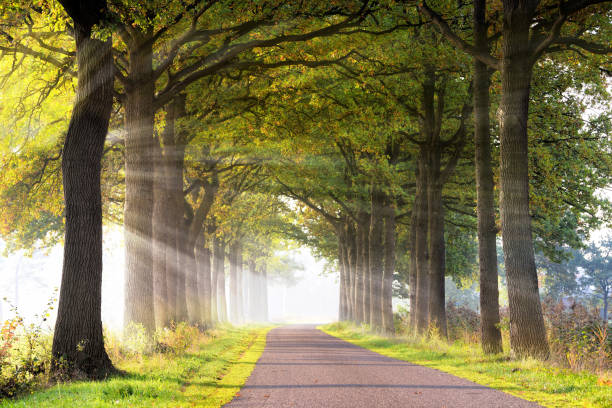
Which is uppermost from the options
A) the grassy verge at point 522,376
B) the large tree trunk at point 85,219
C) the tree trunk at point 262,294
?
the large tree trunk at point 85,219

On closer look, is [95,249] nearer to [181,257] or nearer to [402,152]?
[181,257]

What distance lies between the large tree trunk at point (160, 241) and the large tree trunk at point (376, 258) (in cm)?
1202

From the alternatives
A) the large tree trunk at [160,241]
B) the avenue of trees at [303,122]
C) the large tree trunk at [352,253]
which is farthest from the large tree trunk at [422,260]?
the large tree trunk at [352,253]

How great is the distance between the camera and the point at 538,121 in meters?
18.8

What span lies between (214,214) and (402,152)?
38.7 ft

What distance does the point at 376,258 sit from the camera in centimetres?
2956

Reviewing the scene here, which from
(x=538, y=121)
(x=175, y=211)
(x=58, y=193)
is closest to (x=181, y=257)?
(x=175, y=211)

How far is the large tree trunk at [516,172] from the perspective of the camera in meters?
11.7

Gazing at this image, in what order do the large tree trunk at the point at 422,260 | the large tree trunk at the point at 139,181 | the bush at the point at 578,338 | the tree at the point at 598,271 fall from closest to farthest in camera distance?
1. the bush at the point at 578,338
2. the large tree trunk at the point at 139,181
3. the large tree trunk at the point at 422,260
4. the tree at the point at 598,271

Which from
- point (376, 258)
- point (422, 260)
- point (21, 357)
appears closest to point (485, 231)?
point (422, 260)

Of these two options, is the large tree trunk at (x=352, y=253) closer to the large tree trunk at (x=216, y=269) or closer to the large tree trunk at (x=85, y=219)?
the large tree trunk at (x=216, y=269)

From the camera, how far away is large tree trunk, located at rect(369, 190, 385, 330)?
28.1 metres

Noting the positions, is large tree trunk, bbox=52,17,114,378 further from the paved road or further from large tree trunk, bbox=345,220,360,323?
large tree trunk, bbox=345,220,360,323

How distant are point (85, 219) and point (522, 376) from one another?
8838 mm
